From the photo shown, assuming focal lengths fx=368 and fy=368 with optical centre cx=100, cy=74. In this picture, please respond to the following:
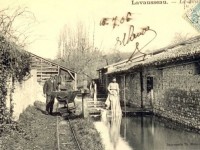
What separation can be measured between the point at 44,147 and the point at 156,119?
25.0 ft

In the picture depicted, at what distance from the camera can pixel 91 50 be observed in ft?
136

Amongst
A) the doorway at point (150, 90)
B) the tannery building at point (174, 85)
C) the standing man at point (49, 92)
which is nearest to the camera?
the tannery building at point (174, 85)

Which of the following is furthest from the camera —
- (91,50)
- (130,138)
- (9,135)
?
(91,50)

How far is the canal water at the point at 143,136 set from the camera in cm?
998

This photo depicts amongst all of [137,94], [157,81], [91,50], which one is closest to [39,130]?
[157,81]

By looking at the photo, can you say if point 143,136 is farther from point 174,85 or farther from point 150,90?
point 150,90

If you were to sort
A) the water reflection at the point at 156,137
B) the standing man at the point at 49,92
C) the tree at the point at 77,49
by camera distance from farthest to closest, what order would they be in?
the tree at the point at 77,49 < the standing man at the point at 49,92 < the water reflection at the point at 156,137

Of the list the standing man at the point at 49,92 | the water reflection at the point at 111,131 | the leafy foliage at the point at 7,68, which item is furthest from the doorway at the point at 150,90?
the leafy foliage at the point at 7,68

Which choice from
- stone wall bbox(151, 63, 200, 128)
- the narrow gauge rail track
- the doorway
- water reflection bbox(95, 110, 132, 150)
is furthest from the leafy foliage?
the doorway

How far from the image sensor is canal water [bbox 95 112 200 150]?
998 centimetres

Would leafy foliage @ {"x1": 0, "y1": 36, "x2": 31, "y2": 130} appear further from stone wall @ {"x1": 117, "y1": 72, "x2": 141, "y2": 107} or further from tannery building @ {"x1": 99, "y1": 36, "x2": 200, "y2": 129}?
stone wall @ {"x1": 117, "y1": 72, "x2": 141, "y2": 107}

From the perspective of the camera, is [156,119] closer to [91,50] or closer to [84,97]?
[84,97]

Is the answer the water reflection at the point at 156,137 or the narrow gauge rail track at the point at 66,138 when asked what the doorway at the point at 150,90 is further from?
the narrow gauge rail track at the point at 66,138

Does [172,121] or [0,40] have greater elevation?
[0,40]
